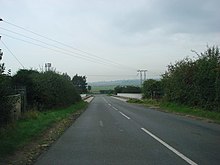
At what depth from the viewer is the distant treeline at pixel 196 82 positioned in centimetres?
2799

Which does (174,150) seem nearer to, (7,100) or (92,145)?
(92,145)

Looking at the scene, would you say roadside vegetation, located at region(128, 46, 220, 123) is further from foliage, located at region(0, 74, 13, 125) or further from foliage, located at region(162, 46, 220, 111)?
foliage, located at region(0, 74, 13, 125)

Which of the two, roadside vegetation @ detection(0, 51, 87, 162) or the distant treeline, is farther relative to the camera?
the distant treeline

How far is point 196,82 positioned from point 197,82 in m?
0.39

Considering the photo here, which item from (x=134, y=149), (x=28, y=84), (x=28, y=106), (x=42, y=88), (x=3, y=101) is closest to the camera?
(x=134, y=149)

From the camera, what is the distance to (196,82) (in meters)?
31.3

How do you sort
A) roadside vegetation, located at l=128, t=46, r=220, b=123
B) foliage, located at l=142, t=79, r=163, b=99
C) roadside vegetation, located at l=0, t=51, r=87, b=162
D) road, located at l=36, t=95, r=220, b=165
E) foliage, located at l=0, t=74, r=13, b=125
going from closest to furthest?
road, located at l=36, t=95, r=220, b=165
foliage, located at l=0, t=74, r=13, b=125
roadside vegetation, located at l=0, t=51, r=87, b=162
roadside vegetation, located at l=128, t=46, r=220, b=123
foliage, located at l=142, t=79, r=163, b=99

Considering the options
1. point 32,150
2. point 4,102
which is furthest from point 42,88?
point 32,150

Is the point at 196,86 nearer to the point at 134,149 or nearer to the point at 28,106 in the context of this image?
the point at 28,106

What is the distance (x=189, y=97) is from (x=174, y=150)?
2400cm

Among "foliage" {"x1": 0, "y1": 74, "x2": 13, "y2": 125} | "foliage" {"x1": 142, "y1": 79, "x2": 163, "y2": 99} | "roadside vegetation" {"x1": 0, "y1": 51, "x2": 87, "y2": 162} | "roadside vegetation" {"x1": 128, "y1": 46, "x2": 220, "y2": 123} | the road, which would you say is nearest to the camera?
the road

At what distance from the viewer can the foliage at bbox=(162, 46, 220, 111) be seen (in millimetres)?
27953

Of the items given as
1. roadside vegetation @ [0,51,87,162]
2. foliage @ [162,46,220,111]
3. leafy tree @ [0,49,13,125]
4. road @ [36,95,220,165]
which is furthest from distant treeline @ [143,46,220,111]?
leafy tree @ [0,49,13,125]

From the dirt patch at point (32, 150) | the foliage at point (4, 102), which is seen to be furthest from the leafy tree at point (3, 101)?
the dirt patch at point (32, 150)
